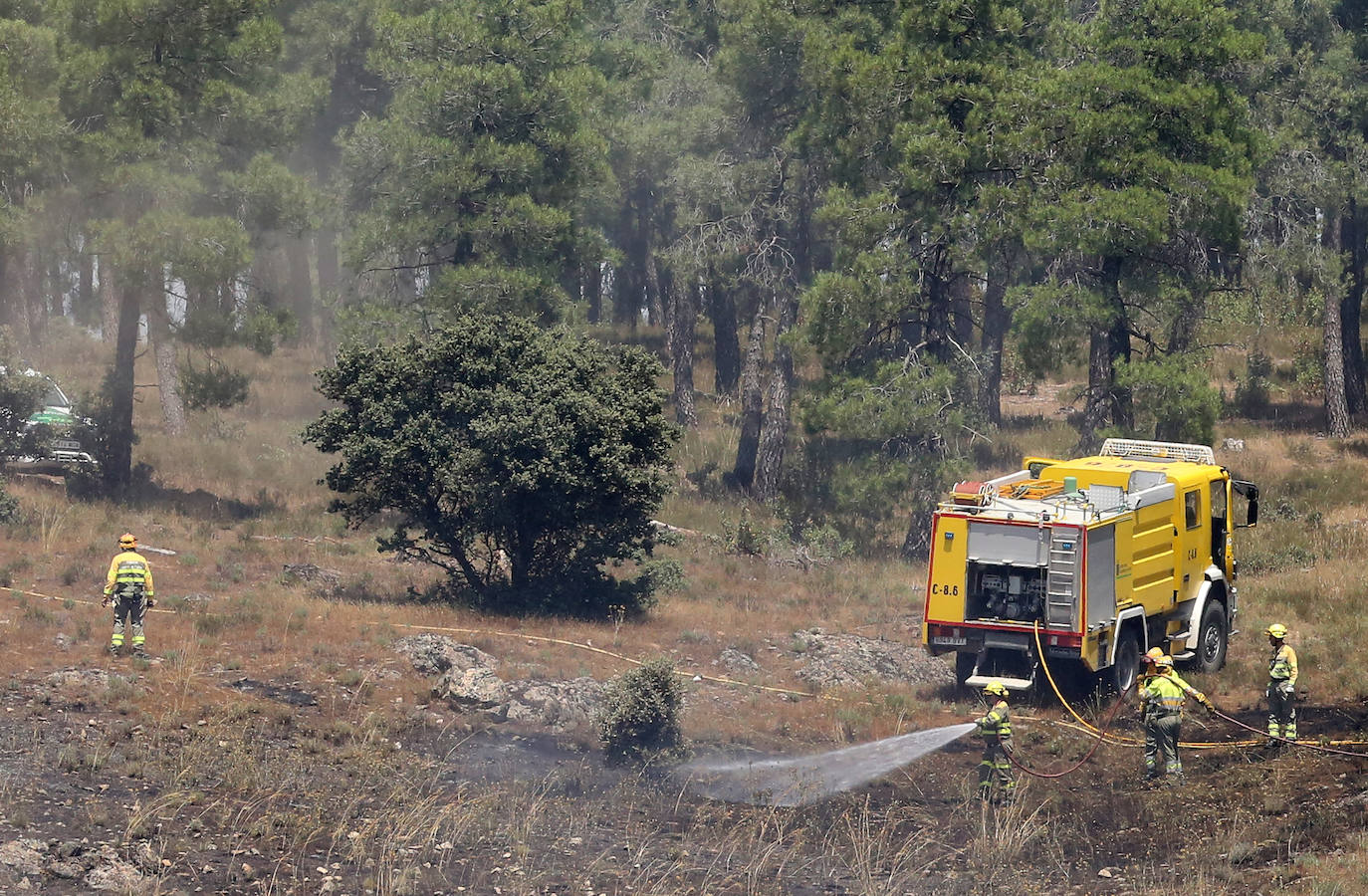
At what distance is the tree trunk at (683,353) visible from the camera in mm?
44344

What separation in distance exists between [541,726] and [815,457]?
2182 centimetres

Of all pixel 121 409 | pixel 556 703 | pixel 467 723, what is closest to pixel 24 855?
pixel 467 723

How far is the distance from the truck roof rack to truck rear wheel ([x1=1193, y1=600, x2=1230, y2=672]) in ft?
7.10

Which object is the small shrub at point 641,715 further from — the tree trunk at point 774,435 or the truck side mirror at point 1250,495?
the tree trunk at point 774,435

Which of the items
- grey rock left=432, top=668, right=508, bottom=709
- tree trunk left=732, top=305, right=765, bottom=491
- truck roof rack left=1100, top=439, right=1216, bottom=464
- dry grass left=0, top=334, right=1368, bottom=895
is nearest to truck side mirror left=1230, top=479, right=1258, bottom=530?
truck roof rack left=1100, top=439, right=1216, bottom=464

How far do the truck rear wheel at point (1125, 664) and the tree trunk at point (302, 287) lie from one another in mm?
41536

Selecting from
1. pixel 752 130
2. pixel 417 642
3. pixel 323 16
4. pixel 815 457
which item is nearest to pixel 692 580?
pixel 417 642

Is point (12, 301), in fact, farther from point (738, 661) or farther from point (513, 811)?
point (513, 811)

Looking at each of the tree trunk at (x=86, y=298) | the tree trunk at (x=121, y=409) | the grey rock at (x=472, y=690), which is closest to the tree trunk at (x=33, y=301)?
the tree trunk at (x=86, y=298)

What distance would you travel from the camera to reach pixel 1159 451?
2209cm

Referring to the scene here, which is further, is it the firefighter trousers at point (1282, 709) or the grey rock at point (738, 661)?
the grey rock at point (738, 661)

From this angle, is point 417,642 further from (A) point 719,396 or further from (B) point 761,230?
(A) point 719,396

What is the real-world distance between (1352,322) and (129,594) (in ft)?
105

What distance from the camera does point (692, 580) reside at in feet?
92.3
